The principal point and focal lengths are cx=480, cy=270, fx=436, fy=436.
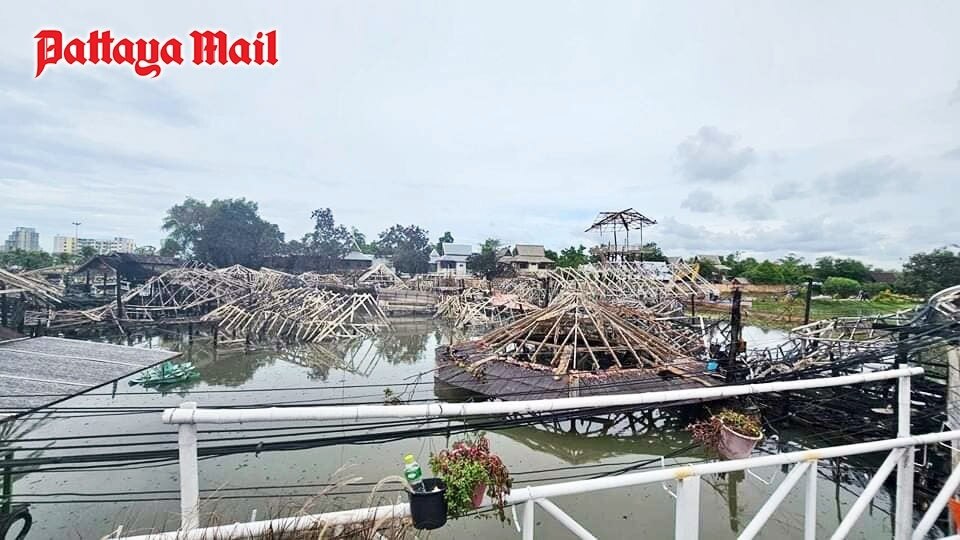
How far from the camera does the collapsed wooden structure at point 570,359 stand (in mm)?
9453

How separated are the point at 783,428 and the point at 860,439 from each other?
4.90 ft

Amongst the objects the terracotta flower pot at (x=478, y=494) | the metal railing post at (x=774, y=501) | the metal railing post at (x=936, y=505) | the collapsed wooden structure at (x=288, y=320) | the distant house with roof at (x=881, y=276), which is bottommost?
the collapsed wooden structure at (x=288, y=320)

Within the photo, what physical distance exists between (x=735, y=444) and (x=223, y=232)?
4731 cm

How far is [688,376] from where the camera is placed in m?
9.39

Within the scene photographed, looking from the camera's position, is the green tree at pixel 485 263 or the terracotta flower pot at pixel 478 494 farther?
the green tree at pixel 485 263

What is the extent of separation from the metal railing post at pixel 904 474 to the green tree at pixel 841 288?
43802 mm

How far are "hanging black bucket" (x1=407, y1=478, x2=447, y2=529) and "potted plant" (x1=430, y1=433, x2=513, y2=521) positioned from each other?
5cm

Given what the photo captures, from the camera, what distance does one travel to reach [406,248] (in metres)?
50.9

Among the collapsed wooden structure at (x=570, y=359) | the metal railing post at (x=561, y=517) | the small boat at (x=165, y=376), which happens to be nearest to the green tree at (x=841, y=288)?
the collapsed wooden structure at (x=570, y=359)

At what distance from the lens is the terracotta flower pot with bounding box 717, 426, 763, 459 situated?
11.6 ft

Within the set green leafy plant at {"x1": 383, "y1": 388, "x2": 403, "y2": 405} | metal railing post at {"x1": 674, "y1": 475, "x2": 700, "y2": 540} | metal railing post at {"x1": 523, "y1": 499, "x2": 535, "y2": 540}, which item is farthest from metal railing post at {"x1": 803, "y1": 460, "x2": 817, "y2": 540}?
green leafy plant at {"x1": 383, "y1": 388, "x2": 403, "y2": 405}

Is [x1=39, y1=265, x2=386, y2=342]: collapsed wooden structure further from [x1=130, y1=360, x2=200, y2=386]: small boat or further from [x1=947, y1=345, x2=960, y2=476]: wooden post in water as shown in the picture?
[x1=947, y1=345, x2=960, y2=476]: wooden post in water

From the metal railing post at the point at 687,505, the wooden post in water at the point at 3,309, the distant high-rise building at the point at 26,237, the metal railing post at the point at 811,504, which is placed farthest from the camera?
the distant high-rise building at the point at 26,237

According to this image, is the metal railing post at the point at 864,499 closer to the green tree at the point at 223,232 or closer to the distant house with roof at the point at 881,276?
the green tree at the point at 223,232
